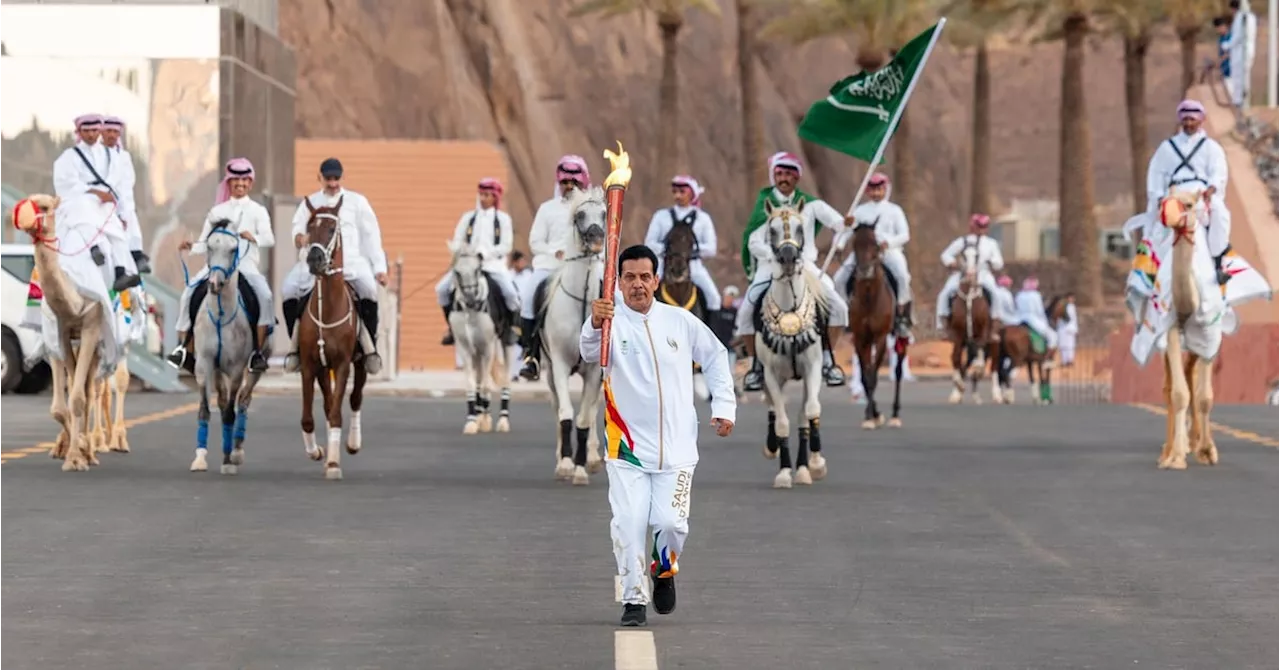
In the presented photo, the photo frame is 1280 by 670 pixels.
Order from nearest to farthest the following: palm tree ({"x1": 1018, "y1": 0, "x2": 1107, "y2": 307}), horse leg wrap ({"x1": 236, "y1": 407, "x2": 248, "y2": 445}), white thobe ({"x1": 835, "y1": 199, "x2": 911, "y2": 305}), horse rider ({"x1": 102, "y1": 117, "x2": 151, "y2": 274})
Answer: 1. horse leg wrap ({"x1": 236, "y1": 407, "x2": 248, "y2": 445})
2. horse rider ({"x1": 102, "y1": 117, "x2": 151, "y2": 274})
3. white thobe ({"x1": 835, "y1": 199, "x2": 911, "y2": 305})
4. palm tree ({"x1": 1018, "y1": 0, "x2": 1107, "y2": 307})

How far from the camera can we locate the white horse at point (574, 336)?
2123cm

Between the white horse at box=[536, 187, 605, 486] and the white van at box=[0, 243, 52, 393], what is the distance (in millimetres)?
15769

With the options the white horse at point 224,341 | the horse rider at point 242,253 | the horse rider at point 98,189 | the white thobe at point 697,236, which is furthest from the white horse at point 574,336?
the horse rider at point 98,189

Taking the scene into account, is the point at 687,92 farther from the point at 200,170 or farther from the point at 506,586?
the point at 506,586

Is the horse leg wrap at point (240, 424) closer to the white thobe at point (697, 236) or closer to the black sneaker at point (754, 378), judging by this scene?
the white thobe at point (697, 236)

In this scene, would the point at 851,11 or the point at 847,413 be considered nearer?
the point at 847,413

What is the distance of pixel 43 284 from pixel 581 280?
A: 445 centimetres

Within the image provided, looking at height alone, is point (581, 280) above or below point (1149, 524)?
above

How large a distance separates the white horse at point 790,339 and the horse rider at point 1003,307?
16514mm

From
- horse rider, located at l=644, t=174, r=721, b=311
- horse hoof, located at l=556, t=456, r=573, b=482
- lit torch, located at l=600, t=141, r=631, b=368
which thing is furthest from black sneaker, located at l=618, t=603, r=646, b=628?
horse rider, located at l=644, t=174, r=721, b=311

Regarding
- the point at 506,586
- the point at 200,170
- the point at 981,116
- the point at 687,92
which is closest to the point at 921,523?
the point at 506,586

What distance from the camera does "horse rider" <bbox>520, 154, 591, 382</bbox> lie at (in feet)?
73.0

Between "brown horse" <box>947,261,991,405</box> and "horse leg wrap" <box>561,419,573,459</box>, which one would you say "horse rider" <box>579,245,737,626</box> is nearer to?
"horse leg wrap" <box>561,419,573,459</box>

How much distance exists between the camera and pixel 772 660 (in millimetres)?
11195
